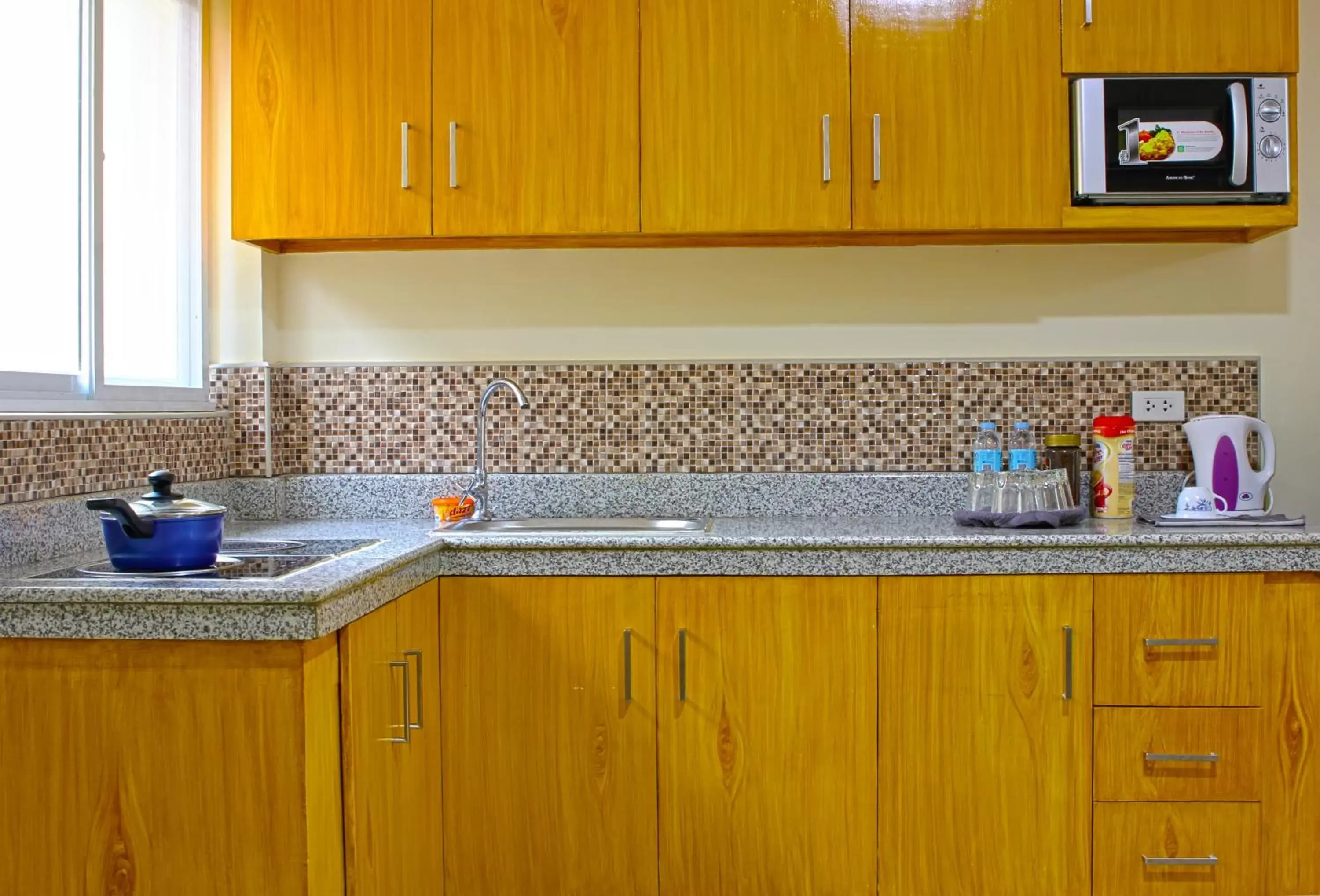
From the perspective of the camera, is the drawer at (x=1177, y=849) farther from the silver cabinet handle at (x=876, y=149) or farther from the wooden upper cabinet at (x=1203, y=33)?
the wooden upper cabinet at (x=1203, y=33)

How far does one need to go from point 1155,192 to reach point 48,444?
7.81 feet

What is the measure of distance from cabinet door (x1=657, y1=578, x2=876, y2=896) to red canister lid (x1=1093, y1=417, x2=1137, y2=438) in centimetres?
78

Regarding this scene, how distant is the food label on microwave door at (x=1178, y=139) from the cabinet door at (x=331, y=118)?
5.32 feet

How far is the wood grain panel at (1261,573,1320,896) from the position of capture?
6.62 feet

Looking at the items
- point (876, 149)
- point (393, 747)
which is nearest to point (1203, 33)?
point (876, 149)

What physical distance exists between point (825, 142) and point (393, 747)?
1.57m

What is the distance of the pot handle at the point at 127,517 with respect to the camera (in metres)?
1.53

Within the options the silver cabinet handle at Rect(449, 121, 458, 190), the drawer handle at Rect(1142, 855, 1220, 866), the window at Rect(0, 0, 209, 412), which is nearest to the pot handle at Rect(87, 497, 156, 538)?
the window at Rect(0, 0, 209, 412)

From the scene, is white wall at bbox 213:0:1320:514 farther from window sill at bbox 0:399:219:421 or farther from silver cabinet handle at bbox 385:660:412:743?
silver cabinet handle at bbox 385:660:412:743

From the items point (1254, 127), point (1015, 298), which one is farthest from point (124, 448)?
point (1254, 127)

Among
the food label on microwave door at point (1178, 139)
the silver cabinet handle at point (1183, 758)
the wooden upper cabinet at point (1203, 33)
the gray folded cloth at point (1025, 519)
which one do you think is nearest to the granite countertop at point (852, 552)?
the gray folded cloth at point (1025, 519)

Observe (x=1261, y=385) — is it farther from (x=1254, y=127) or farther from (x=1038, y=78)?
(x=1038, y=78)

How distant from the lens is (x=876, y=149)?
2.26 metres

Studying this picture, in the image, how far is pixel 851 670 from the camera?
204 centimetres
